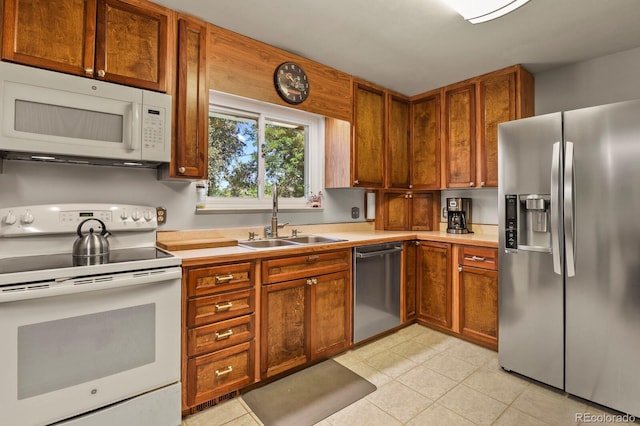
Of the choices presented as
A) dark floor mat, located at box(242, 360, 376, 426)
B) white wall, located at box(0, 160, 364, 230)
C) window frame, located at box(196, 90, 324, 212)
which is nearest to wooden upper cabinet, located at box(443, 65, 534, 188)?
window frame, located at box(196, 90, 324, 212)

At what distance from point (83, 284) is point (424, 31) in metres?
2.49

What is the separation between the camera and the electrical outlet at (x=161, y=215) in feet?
6.86

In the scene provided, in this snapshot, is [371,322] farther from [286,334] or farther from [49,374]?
[49,374]

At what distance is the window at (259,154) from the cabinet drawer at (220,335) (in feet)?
3.07

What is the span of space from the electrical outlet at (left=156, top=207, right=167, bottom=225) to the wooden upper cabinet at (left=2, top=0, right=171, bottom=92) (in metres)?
0.76

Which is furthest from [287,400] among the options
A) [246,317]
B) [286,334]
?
[246,317]

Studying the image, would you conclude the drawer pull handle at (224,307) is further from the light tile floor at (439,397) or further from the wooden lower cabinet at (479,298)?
the wooden lower cabinet at (479,298)

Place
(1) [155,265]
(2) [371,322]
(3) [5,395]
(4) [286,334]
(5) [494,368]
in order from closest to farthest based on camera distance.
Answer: (3) [5,395] → (1) [155,265] → (4) [286,334] → (5) [494,368] → (2) [371,322]

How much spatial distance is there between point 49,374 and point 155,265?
0.58 meters

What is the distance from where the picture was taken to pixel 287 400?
1.87 m

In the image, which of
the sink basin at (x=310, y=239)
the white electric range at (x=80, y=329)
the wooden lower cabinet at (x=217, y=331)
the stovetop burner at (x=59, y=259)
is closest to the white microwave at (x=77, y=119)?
the white electric range at (x=80, y=329)

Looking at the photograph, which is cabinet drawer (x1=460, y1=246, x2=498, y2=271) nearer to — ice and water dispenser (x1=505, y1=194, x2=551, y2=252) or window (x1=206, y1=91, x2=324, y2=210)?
ice and water dispenser (x1=505, y1=194, x2=551, y2=252)

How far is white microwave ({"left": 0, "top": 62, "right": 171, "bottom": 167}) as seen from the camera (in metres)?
1.44

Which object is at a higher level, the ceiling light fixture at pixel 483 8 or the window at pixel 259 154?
the ceiling light fixture at pixel 483 8
